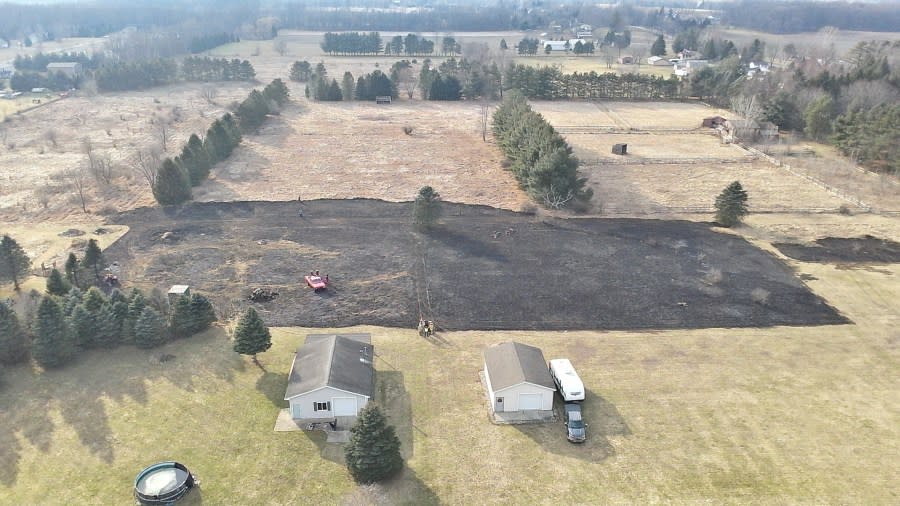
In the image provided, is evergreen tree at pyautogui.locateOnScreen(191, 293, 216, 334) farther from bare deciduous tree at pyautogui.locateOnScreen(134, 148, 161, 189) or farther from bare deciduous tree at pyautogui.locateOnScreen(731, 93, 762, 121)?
bare deciduous tree at pyautogui.locateOnScreen(731, 93, 762, 121)

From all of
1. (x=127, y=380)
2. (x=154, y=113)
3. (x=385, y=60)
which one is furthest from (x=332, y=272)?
(x=385, y=60)

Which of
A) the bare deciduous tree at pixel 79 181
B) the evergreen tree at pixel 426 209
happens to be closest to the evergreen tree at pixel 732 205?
the evergreen tree at pixel 426 209

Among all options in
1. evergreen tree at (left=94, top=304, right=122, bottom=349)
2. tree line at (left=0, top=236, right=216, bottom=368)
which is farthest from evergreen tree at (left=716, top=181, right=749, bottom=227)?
evergreen tree at (left=94, top=304, right=122, bottom=349)

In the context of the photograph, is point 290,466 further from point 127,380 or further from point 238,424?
point 127,380

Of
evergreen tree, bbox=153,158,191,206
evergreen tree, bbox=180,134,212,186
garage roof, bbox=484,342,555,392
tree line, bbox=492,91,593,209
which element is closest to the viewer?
garage roof, bbox=484,342,555,392

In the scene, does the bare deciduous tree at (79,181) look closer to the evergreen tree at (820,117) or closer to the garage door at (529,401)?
the garage door at (529,401)

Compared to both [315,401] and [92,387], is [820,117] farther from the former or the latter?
[92,387]
